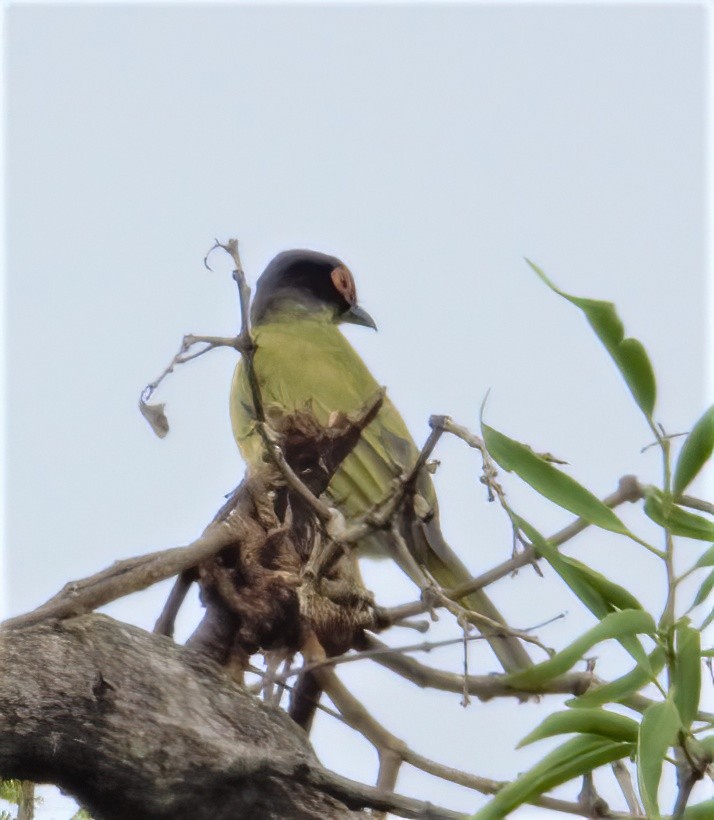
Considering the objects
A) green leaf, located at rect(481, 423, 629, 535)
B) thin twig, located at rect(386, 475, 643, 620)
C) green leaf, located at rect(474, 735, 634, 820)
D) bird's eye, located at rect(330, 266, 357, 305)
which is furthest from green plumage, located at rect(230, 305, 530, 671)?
green leaf, located at rect(474, 735, 634, 820)

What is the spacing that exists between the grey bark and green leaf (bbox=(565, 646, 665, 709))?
1.66 feet

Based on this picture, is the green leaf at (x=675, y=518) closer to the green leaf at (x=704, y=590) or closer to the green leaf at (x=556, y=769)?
the green leaf at (x=704, y=590)

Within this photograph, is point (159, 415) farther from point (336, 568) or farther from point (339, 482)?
point (339, 482)

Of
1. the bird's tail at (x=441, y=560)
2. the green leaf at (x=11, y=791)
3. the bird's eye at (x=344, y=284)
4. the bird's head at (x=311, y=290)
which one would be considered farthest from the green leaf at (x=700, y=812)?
the bird's eye at (x=344, y=284)

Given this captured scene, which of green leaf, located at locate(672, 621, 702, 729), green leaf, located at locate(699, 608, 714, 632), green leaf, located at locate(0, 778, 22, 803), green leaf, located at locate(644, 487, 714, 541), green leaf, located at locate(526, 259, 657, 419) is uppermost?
green leaf, located at locate(526, 259, 657, 419)

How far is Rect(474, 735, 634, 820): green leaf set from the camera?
39.9 inches

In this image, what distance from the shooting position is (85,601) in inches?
63.8

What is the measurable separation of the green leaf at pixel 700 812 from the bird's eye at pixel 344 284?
4012mm

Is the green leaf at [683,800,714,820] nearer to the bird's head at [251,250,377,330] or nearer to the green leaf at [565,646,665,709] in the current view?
the green leaf at [565,646,665,709]

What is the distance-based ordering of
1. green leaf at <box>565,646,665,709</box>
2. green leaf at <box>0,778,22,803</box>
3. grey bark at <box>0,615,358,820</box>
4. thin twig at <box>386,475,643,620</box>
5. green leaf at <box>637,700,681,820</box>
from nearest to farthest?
1. green leaf at <box>637,700,681,820</box>
2. green leaf at <box>565,646,665,709</box>
3. grey bark at <box>0,615,358,820</box>
4. green leaf at <box>0,778,22,803</box>
5. thin twig at <box>386,475,643,620</box>

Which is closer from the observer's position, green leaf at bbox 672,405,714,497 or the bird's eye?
green leaf at bbox 672,405,714,497

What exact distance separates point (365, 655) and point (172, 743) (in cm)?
34

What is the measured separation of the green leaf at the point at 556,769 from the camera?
1015mm

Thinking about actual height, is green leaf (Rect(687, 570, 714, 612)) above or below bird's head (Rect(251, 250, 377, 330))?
below
